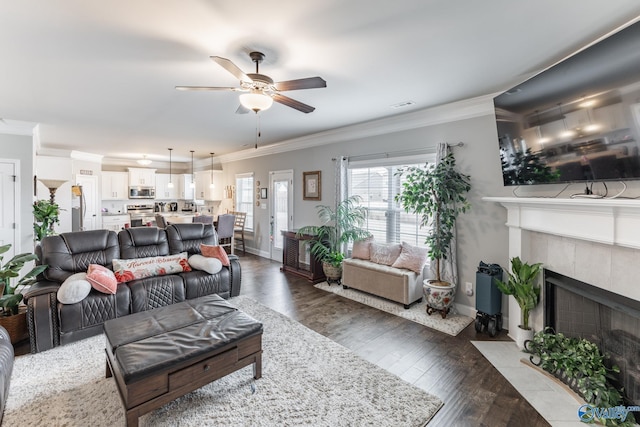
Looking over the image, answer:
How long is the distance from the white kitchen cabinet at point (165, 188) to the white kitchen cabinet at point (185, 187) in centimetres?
12

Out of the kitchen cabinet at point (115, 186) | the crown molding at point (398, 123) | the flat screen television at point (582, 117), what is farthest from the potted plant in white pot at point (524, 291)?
the kitchen cabinet at point (115, 186)

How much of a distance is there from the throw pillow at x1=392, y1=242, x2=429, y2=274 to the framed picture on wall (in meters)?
2.07

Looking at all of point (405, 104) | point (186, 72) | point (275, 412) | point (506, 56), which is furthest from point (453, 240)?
point (186, 72)

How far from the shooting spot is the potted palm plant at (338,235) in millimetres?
4758

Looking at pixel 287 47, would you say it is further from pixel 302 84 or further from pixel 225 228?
pixel 225 228

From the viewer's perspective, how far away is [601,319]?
7.48 ft

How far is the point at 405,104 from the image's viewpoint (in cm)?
363

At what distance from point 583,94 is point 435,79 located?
122 cm

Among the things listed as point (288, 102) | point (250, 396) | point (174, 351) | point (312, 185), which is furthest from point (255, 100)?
point (312, 185)

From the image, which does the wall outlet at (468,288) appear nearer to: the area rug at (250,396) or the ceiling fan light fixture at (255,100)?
the area rug at (250,396)

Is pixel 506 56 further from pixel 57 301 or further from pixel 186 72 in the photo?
pixel 57 301

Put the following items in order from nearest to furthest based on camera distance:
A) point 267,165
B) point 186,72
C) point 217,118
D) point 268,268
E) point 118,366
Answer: point 118,366
point 186,72
point 217,118
point 268,268
point 267,165

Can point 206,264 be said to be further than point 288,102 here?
Yes

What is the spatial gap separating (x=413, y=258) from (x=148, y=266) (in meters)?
3.43
